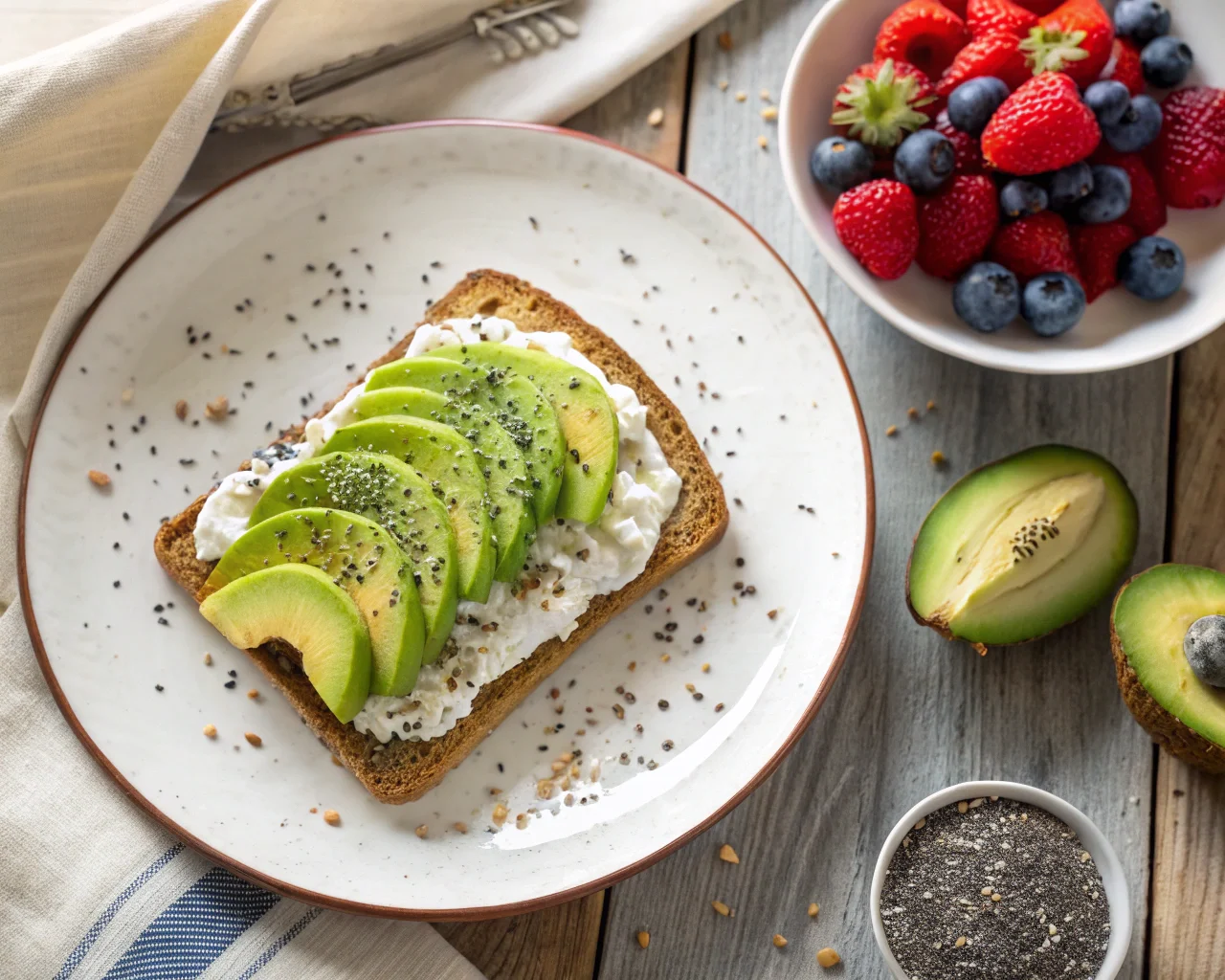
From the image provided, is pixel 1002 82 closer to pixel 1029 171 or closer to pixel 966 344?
pixel 1029 171

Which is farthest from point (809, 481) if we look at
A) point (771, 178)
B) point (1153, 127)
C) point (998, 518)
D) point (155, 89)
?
point (155, 89)

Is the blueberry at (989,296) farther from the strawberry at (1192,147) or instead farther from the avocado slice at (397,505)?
the avocado slice at (397,505)

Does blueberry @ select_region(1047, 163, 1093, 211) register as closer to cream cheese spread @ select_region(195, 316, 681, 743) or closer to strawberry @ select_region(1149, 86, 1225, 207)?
strawberry @ select_region(1149, 86, 1225, 207)

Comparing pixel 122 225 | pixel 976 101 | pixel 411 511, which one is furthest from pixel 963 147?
pixel 122 225

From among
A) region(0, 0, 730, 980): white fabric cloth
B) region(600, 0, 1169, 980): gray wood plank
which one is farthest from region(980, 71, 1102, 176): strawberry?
region(0, 0, 730, 980): white fabric cloth

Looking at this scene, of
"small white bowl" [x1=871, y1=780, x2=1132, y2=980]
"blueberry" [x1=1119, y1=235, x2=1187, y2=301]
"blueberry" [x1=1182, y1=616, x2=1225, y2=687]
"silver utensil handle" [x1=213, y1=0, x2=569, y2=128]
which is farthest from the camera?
"silver utensil handle" [x1=213, y1=0, x2=569, y2=128]

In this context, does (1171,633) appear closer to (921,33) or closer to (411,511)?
(921,33)

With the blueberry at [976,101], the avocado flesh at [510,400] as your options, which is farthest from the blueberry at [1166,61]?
the avocado flesh at [510,400]
